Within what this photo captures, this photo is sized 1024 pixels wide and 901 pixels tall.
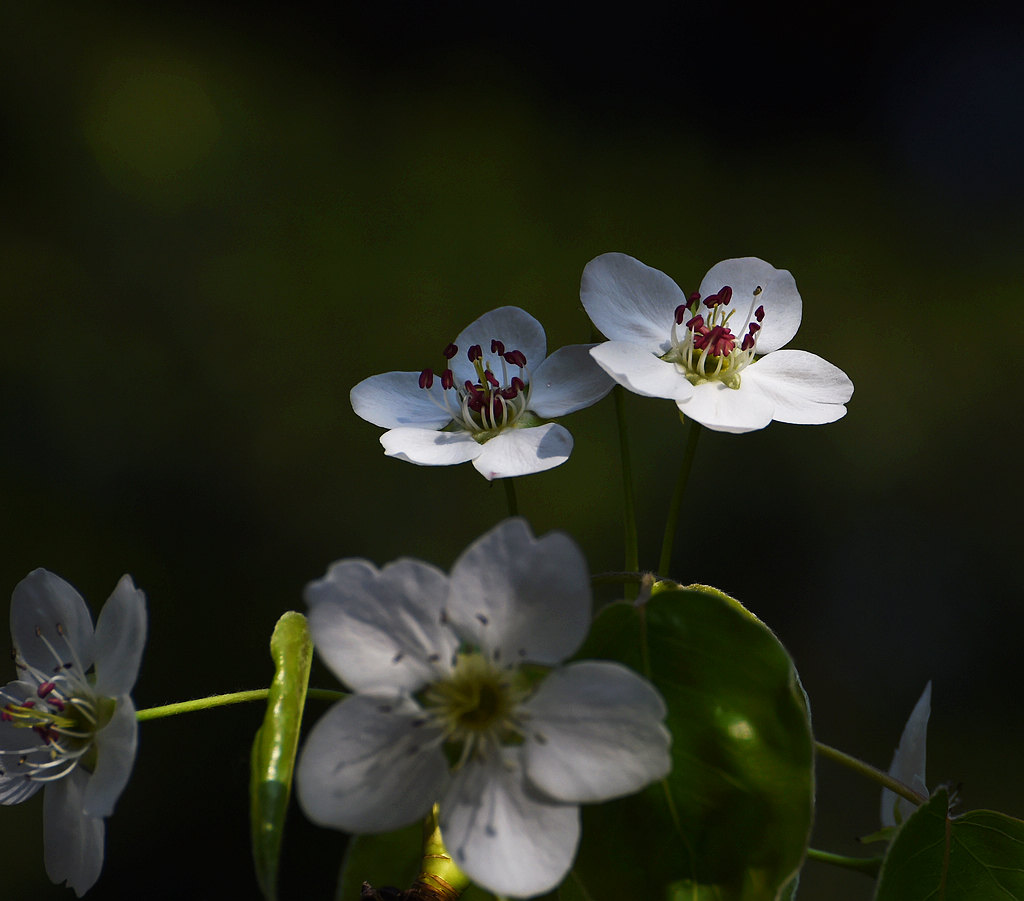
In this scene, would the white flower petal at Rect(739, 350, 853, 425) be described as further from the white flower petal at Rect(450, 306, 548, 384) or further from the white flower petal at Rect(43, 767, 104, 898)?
the white flower petal at Rect(43, 767, 104, 898)

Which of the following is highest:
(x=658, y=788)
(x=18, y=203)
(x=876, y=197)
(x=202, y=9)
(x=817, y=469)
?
(x=202, y=9)

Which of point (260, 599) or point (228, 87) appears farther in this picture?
point (228, 87)

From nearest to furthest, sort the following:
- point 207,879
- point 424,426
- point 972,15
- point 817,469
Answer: point 424,426
point 207,879
point 817,469
point 972,15

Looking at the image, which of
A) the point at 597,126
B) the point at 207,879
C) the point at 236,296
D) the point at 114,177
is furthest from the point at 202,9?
the point at 207,879

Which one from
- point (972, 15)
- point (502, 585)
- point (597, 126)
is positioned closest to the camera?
point (502, 585)

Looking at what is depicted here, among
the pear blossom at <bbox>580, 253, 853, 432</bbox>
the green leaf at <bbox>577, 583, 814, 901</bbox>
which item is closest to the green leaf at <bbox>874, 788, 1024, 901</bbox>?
the green leaf at <bbox>577, 583, 814, 901</bbox>

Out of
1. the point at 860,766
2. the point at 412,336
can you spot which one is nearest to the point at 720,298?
the point at 860,766

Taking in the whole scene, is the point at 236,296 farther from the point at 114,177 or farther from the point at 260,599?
the point at 260,599
